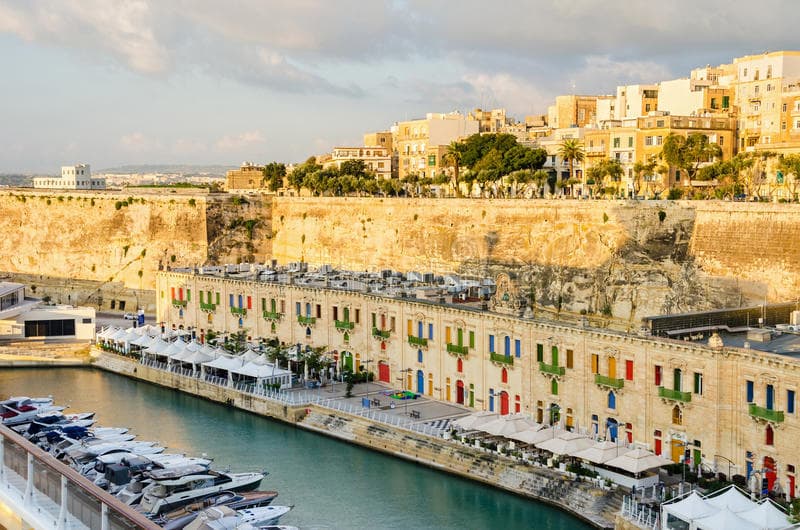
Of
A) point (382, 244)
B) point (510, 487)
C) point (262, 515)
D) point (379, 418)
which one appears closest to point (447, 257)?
point (382, 244)

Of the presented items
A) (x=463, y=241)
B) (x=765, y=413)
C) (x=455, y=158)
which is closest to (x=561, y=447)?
(x=765, y=413)

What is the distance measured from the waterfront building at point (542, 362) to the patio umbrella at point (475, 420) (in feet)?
7.70

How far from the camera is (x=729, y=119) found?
72375 mm

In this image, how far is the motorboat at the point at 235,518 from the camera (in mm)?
25062

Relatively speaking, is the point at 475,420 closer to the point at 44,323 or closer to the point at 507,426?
the point at 507,426

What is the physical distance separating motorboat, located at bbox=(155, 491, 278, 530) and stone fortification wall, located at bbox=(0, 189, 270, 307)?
49.8 metres

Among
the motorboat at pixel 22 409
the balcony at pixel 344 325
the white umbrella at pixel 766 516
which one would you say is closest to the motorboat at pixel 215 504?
the motorboat at pixel 22 409

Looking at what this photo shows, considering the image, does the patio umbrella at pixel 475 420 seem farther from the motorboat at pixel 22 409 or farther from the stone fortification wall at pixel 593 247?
the stone fortification wall at pixel 593 247

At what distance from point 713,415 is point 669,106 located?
190ft

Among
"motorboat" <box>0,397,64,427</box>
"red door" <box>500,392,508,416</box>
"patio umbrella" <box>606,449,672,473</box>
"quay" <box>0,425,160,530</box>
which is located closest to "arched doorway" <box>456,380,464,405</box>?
"red door" <box>500,392,508,416</box>

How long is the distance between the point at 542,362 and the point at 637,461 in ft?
24.3

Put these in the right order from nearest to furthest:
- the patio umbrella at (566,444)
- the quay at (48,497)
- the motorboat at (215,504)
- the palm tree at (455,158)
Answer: the quay at (48,497)
the motorboat at (215,504)
the patio umbrella at (566,444)
the palm tree at (455,158)

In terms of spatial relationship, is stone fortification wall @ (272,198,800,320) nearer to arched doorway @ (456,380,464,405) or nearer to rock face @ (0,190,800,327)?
rock face @ (0,190,800,327)

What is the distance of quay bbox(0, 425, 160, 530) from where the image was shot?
1480cm
